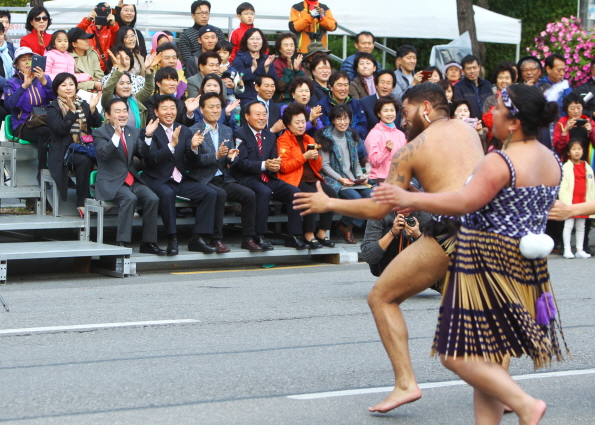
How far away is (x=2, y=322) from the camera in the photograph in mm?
8156

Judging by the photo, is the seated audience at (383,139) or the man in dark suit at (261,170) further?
the seated audience at (383,139)

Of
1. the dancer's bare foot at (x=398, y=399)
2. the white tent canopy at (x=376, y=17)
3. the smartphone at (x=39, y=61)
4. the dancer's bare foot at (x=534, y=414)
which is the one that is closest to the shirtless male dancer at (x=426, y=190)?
the dancer's bare foot at (x=398, y=399)

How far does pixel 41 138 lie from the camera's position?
1255cm

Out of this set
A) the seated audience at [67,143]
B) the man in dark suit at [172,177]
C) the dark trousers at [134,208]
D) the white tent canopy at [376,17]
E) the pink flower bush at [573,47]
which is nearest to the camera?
the dark trousers at [134,208]

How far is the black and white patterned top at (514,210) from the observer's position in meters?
4.55

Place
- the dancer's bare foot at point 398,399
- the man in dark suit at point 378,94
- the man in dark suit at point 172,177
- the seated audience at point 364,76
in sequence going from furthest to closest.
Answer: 1. the seated audience at point 364,76
2. the man in dark suit at point 378,94
3. the man in dark suit at point 172,177
4. the dancer's bare foot at point 398,399

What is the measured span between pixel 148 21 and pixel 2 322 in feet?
39.1

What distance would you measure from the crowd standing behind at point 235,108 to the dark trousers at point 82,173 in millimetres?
18

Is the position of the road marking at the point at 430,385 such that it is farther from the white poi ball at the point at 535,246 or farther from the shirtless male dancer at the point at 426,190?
the white poi ball at the point at 535,246

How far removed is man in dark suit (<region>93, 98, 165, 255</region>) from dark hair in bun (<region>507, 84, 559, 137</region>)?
7.48 metres

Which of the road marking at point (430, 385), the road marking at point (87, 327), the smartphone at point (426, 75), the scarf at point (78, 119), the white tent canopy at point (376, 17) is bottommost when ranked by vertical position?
the road marking at point (87, 327)

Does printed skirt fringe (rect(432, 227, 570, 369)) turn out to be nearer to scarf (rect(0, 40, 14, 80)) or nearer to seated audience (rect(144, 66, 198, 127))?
seated audience (rect(144, 66, 198, 127))

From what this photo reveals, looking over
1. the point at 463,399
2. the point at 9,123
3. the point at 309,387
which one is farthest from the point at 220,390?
the point at 9,123

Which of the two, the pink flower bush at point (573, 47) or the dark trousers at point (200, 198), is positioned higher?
the pink flower bush at point (573, 47)
